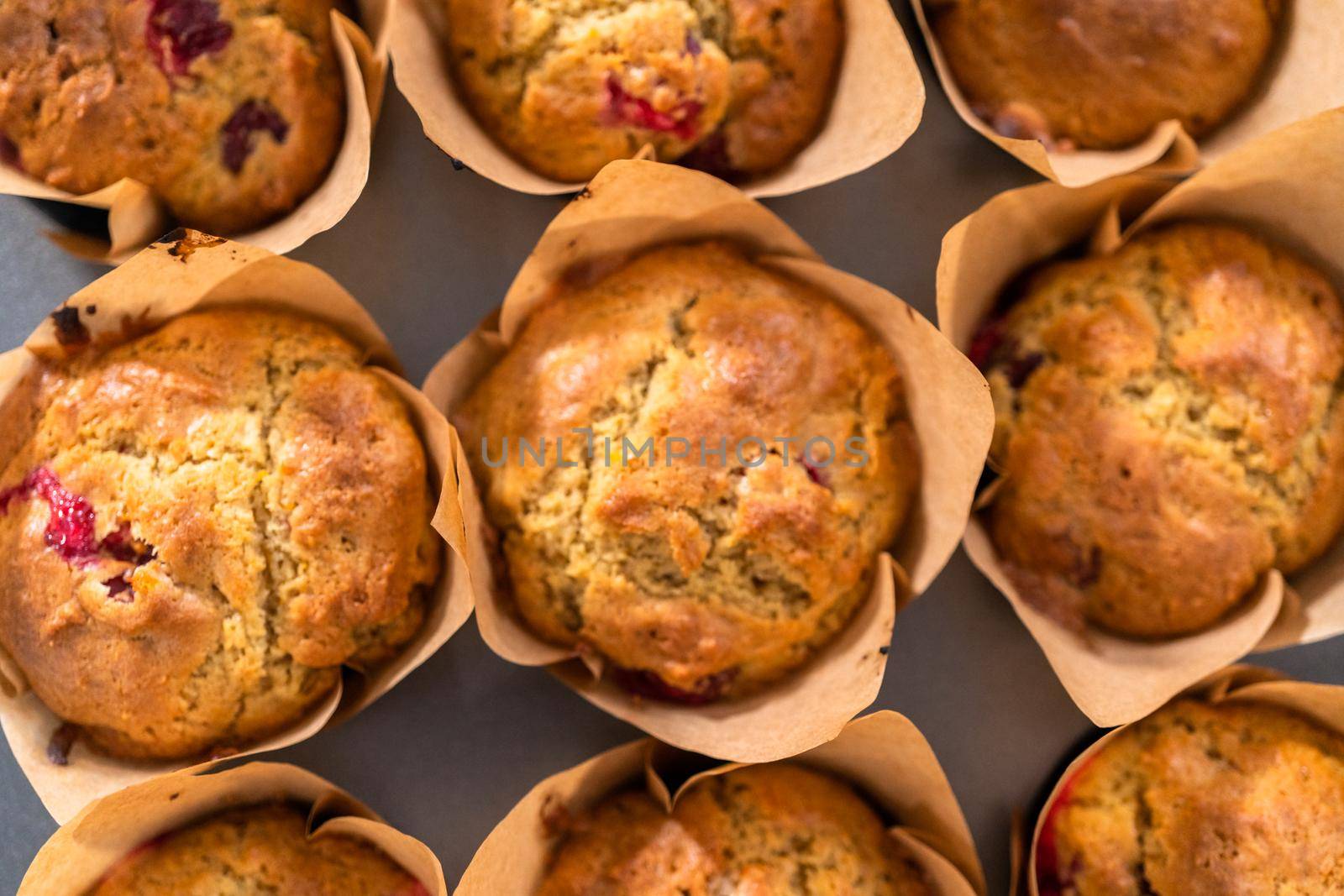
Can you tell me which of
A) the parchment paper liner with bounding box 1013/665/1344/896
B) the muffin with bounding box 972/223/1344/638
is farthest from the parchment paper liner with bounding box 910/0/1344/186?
the parchment paper liner with bounding box 1013/665/1344/896

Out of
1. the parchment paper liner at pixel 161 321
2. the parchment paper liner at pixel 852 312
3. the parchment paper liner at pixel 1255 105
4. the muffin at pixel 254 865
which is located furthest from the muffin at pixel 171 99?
the parchment paper liner at pixel 1255 105

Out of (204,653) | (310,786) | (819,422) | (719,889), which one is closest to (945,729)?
(719,889)

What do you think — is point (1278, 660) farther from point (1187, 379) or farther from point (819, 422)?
point (819, 422)

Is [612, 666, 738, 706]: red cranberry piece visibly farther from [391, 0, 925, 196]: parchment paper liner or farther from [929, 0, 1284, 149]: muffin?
[929, 0, 1284, 149]: muffin

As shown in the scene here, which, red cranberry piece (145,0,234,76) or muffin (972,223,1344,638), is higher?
red cranberry piece (145,0,234,76)

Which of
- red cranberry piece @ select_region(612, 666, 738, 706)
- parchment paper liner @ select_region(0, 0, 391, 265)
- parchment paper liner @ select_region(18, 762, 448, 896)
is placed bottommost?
parchment paper liner @ select_region(18, 762, 448, 896)

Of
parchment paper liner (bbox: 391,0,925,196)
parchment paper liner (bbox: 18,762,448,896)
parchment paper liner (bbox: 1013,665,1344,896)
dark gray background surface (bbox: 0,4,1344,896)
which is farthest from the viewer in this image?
dark gray background surface (bbox: 0,4,1344,896)

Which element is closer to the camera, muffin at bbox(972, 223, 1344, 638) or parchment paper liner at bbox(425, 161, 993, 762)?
parchment paper liner at bbox(425, 161, 993, 762)

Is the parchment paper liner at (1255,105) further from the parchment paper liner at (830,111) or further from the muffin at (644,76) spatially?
the muffin at (644,76)
